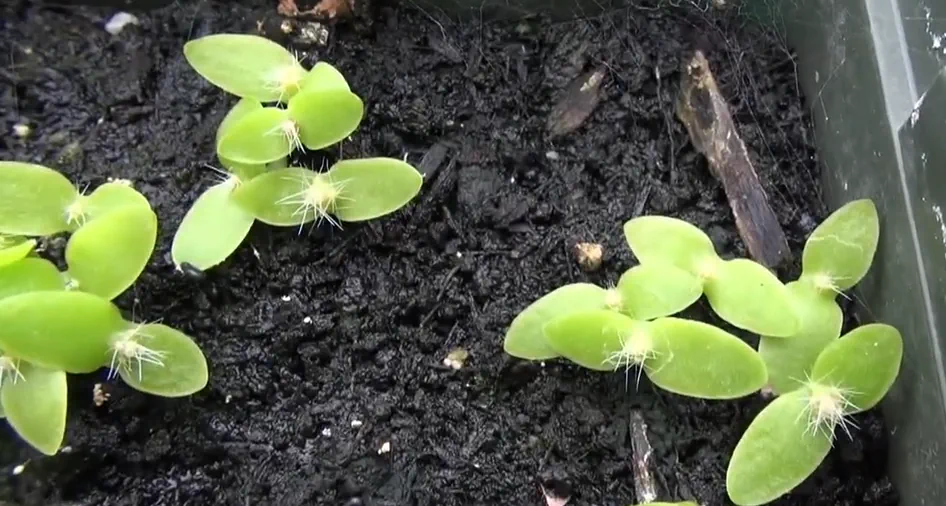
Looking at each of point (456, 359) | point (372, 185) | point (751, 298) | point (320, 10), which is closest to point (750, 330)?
point (751, 298)

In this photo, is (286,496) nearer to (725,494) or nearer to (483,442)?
(483,442)

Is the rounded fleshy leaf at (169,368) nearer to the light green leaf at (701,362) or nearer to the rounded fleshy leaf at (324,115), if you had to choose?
the rounded fleshy leaf at (324,115)

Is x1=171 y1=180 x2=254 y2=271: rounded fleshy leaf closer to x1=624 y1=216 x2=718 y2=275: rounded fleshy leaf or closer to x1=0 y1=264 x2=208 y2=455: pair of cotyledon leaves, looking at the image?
x1=0 y1=264 x2=208 y2=455: pair of cotyledon leaves

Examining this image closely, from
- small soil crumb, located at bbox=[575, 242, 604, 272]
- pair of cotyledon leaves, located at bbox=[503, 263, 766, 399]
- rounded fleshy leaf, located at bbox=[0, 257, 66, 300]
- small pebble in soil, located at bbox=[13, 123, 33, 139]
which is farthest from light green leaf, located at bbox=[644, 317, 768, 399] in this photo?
small pebble in soil, located at bbox=[13, 123, 33, 139]

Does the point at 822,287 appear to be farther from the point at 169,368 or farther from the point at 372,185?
the point at 169,368

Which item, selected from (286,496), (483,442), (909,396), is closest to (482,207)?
(483,442)
